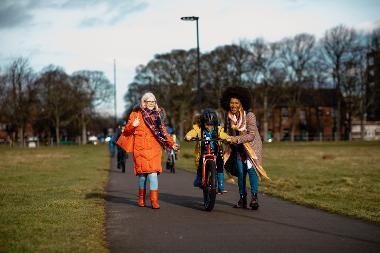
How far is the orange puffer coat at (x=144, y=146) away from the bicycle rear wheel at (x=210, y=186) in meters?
0.77

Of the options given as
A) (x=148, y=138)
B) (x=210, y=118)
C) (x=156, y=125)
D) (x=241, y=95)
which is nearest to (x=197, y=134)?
(x=210, y=118)

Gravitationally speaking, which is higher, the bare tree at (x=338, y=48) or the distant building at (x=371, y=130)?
the bare tree at (x=338, y=48)

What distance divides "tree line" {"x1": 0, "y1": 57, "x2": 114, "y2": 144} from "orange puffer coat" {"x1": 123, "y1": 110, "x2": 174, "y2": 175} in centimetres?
6164

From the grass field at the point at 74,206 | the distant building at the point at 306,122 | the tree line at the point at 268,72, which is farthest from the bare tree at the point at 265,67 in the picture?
the grass field at the point at 74,206

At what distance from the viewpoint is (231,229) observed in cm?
707

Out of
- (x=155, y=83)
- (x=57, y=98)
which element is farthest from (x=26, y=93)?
(x=155, y=83)

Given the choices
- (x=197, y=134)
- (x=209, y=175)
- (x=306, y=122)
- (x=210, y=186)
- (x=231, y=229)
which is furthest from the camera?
(x=306, y=122)

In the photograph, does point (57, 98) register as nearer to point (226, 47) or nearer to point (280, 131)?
point (226, 47)

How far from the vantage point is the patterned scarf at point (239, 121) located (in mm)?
8977

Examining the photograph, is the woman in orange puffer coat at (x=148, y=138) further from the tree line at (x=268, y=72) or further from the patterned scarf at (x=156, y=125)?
the tree line at (x=268, y=72)

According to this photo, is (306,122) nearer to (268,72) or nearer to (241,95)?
(268,72)

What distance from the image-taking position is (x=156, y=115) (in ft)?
30.0

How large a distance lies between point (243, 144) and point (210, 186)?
1000 mm

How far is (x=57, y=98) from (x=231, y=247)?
68.5 metres
